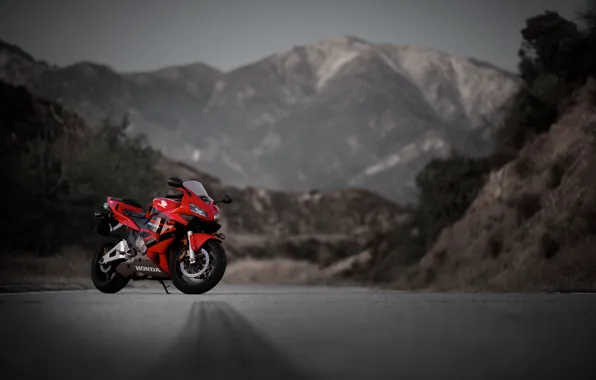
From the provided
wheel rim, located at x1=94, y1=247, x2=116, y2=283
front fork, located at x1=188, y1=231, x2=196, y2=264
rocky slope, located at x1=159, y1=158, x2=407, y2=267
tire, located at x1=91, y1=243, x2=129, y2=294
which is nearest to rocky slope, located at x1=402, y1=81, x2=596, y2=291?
tire, located at x1=91, y1=243, x2=129, y2=294

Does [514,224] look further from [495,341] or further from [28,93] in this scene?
[28,93]

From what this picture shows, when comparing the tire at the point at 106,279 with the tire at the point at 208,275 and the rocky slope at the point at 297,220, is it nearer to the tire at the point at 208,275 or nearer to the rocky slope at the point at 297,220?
the tire at the point at 208,275

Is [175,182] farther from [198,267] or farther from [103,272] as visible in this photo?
[103,272]

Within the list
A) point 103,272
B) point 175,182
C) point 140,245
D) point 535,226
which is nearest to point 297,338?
point 175,182

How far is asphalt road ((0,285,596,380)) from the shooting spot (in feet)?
30.7

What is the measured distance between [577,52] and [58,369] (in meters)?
41.6

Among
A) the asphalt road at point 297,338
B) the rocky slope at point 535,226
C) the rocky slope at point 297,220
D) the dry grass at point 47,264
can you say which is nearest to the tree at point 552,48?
the rocky slope at point 535,226

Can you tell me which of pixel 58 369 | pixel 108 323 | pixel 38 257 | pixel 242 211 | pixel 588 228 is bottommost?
pixel 242 211

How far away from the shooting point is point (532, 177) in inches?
1746

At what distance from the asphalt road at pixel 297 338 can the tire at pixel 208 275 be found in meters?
0.42

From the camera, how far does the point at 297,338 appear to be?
1203cm

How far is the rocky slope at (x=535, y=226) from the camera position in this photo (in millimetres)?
33625

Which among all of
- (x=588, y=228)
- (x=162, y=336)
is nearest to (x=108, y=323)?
(x=162, y=336)

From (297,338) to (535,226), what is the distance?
1108 inches
